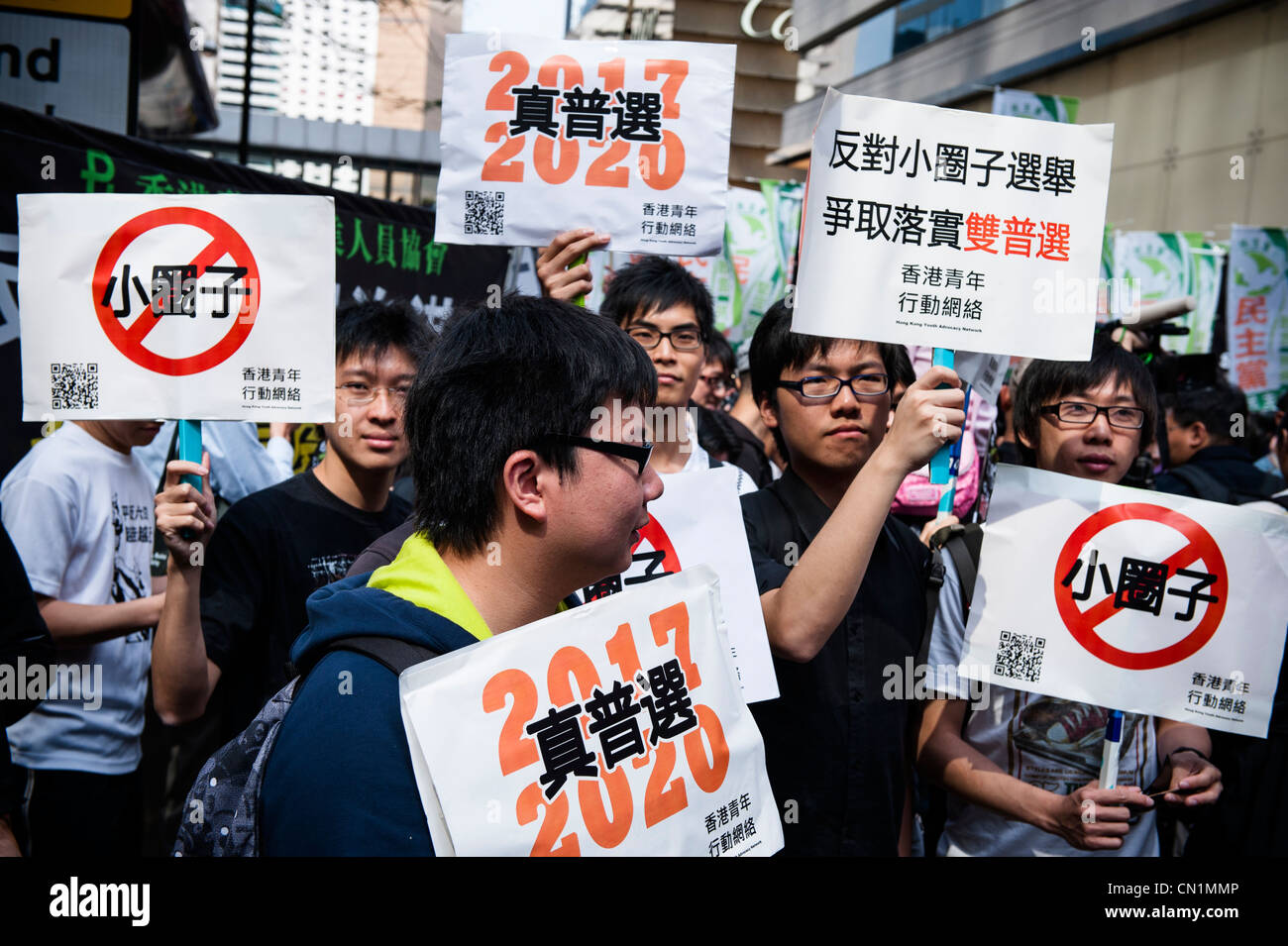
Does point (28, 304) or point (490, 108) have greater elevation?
point (490, 108)

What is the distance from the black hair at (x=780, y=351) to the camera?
268 cm

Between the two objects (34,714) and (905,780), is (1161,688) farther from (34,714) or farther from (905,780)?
(34,714)

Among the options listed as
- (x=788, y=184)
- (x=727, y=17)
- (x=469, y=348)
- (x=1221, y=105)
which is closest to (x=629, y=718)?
(x=469, y=348)

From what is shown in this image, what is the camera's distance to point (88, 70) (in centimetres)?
490

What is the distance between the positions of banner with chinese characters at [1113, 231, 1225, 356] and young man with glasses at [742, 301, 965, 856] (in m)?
9.35

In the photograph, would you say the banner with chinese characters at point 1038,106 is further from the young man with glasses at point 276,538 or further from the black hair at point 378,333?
the young man with glasses at point 276,538

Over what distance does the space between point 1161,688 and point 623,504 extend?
4.85 feet

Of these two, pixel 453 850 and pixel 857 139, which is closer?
pixel 453 850

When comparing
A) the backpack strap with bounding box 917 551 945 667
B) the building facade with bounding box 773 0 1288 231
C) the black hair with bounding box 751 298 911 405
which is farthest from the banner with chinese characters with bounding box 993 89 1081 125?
the backpack strap with bounding box 917 551 945 667

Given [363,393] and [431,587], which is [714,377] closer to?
[363,393]

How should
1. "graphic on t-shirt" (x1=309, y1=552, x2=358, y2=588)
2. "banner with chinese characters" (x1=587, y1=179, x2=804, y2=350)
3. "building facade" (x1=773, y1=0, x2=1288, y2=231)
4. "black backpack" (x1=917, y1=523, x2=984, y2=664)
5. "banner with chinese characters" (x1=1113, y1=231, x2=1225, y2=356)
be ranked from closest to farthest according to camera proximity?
"black backpack" (x1=917, y1=523, x2=984, y2=664) < "graphic on t-shirt" (x1=309, y1=552, x2=358, y2=588) < "banner with chinese characters" (x1=587, y1=179, x2=804, y2=350) < "banner with chinese characters" (x1=1113, y1=231, x2=1225, y2=356) < "building facade" (x1=773, y1=0, x2=1288, y2=231)

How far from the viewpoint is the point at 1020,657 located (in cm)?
251

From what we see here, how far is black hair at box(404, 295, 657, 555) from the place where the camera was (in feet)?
5.72

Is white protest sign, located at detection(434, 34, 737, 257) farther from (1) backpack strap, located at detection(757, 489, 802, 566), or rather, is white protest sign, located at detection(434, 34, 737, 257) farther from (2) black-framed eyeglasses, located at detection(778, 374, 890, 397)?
(1) backpack strap, located at detection(757, 489, 802, 566)
